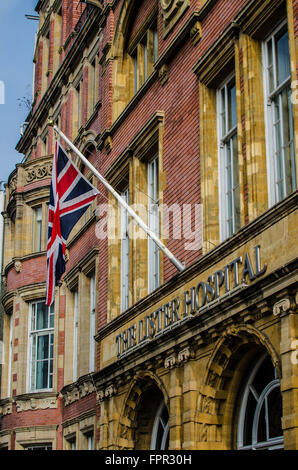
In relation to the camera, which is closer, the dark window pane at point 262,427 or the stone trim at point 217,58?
the dark window pane at point 262,427

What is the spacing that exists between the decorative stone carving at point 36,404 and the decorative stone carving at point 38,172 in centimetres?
689

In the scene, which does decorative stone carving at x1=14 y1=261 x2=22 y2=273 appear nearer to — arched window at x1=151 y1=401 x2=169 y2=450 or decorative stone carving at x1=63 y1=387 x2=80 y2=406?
decorative stone carving at x1=63 y1=387 x2=80 y2=406

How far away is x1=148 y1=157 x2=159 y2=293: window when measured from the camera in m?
19.0

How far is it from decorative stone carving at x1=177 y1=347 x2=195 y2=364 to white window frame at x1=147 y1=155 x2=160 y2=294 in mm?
3187

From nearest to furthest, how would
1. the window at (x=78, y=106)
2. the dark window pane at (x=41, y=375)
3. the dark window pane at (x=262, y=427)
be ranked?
the dark window pane at (x=262, y=427) → the dark window pane at (x=41, y=375) → the window at (x=78, y=106)

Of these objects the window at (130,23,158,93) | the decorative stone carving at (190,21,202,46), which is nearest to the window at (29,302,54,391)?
the window at (130,23,158,93)

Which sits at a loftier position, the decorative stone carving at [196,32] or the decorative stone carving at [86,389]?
the decorative stone carving at [196,32]

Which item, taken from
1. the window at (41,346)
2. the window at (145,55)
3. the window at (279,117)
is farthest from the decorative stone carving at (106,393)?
the window at (279,117)

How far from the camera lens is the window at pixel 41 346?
87.9ft

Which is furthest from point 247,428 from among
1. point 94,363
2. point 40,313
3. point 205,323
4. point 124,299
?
point 40,313

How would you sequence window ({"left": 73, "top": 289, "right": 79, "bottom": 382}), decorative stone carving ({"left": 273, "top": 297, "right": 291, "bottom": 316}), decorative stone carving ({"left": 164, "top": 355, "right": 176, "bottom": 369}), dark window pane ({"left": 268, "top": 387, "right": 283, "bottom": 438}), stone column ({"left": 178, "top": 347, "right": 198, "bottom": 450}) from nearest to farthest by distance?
decorative stone carving ({"left": 273, "top": 297, "right": 291, "bottom": 316}) → dark window pane ({"left": 268, "top": 387, "right": 283, "bottom": 438}) → stone column ({"left": 178, "top": 347, "right": 198, "bottom": 450}) → decorative stone carving ({"left": 164, "top": 355, "right": 176, "bottom": 369}) → window ({"left": 73, "top": 289, "right": 79, "bottom": 382})

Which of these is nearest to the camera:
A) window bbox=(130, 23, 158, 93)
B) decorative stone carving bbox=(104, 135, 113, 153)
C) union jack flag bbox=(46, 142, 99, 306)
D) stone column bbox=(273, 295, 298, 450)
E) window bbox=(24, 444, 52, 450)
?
stone column bbox=(273, 295, 298, 450)

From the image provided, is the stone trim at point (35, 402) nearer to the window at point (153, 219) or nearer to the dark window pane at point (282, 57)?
the window at point (153, 219)

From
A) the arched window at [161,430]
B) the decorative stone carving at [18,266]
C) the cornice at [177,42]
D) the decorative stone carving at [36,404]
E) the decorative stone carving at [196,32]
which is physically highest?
the cornice at [177,42]
